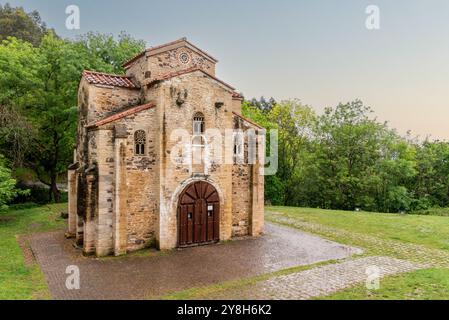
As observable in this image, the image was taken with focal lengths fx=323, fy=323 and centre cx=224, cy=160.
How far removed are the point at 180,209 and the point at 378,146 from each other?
2550 centimetres

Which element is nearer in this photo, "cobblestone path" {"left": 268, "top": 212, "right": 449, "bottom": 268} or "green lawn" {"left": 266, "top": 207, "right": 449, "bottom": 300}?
"green lawn" {"left": 266, "top": 207, "right": 449, "bottom": 300}

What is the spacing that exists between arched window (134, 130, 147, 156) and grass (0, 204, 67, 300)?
6.33 metres

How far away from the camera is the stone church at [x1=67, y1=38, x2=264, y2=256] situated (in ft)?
47.8

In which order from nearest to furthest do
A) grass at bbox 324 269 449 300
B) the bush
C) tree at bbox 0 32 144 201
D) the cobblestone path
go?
grass at bbox 324 269 449 300 < the cobblestone path < tree at bbox 0 32 144 201 < the bush

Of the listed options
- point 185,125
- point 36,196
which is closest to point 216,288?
point 185,125

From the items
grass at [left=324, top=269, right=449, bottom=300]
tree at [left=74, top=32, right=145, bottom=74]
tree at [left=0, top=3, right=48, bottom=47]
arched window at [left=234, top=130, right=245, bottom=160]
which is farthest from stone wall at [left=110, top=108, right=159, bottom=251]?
tree at [left=0, top=3, right=48, bottom=47]

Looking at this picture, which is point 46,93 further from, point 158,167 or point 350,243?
point 350,243

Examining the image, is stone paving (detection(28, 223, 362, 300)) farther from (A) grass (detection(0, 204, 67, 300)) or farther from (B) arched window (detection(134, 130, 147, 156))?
(B) arched window (detection(134, 130, 147, 156))

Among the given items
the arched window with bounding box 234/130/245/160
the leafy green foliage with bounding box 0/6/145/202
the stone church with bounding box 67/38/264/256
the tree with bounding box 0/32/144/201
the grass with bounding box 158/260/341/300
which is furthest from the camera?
the tree with bounding box 0/32/144/201

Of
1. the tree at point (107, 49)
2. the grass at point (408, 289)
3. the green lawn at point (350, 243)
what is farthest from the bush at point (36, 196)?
the grass at point (408, 289)
